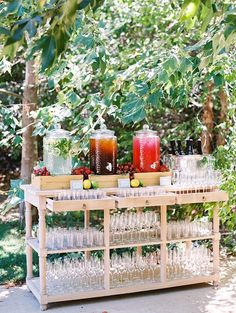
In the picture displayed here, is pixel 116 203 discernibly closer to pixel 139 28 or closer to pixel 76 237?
pixel 76 237

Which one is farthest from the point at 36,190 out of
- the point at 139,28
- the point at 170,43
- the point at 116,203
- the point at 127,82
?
the point at 139,28

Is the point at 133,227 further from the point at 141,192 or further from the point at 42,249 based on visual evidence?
the point at 42,249

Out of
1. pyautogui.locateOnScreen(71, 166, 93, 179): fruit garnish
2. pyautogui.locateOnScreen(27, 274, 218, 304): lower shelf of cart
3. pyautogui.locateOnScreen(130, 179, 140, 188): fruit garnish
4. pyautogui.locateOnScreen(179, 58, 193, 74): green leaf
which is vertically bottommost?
pyautogui.locateOnScreen(27, 274, 218, 304): lower shelf of cart

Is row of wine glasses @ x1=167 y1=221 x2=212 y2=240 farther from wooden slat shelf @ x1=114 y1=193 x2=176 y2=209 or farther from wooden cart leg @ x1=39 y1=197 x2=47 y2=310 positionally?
wooden cart leg @ x1=39 y1=197 x2=47 y2=310

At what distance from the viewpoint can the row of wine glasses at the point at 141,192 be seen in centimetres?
333

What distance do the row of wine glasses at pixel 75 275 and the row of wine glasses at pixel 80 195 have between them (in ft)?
1.54

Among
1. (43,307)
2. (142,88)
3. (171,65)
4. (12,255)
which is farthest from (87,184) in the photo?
A: (12,255)

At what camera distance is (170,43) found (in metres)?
4.48

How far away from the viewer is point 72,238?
3.35 m

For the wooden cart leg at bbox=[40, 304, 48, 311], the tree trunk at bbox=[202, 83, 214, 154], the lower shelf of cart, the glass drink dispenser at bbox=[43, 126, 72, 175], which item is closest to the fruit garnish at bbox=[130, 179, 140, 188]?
the glass drink dispenser at bbox=[43, 126, 72, 175]

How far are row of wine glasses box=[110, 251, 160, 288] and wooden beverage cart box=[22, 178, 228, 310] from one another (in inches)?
2.7

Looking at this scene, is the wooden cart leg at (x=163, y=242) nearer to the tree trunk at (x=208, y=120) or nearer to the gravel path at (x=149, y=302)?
the gravel path at (x=149, y=302)

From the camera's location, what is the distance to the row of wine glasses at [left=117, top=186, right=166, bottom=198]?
333cm

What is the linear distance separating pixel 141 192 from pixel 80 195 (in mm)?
403
